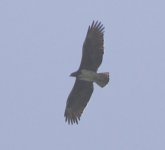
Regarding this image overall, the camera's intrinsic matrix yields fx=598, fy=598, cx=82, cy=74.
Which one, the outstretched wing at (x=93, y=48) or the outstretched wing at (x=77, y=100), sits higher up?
the outstretched wing at (x=93, y=48)

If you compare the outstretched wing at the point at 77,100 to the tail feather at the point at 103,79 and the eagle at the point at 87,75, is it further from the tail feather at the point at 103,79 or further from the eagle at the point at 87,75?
the tail feather at the point at 103,79

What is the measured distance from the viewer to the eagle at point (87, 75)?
1698 centimetres

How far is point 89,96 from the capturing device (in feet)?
58.2

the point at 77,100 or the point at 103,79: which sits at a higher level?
the point at 103,79

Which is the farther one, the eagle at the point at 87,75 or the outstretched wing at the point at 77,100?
the outstretched wing at the point at 77,100

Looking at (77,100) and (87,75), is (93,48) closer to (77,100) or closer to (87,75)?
(87,75)

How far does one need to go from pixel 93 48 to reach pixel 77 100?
5.83ft

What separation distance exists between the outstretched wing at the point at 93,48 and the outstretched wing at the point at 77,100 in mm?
711

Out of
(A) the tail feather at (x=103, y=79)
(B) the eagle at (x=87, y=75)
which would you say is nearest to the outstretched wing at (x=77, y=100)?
(B) the eagle at (x=87, y=75)

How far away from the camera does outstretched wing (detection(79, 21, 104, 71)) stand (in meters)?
17.0

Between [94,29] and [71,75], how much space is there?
5.12ft

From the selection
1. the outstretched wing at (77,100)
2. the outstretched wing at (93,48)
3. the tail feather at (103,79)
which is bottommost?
the outstretched wing at (77,100)

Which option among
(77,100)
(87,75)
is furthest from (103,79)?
(77,100)

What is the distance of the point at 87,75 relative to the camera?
17109mm
